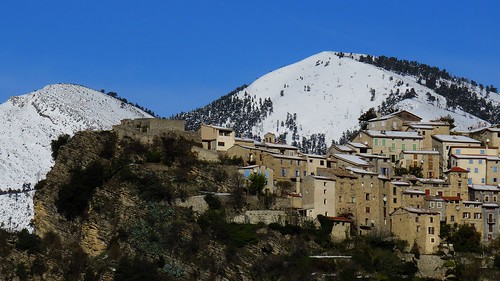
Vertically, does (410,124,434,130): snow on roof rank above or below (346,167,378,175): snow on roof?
above

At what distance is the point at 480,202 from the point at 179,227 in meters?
23.0

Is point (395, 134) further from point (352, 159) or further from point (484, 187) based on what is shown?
point (484, 187)

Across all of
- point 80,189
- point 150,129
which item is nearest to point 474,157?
point 150,129

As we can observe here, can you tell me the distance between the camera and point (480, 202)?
89.2 m

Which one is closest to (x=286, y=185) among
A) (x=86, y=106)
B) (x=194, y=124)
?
(x=194, y=124)

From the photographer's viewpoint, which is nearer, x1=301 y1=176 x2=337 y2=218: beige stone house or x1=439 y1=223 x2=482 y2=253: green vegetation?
x1=439 y1=223 x2=482 y2=253: green vegetation

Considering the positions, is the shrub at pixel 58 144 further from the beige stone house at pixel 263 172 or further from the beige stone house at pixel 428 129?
the beige stone house at pixel 428 129

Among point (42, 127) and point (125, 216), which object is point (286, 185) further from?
point (42, 127)

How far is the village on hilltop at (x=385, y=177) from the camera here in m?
86.2

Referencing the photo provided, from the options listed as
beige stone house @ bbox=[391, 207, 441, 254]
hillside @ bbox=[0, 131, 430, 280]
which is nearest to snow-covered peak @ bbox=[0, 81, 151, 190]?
hillside @ bbox=[0, 131, 430, 280]

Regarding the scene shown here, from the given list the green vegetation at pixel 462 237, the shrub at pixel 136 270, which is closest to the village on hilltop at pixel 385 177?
the green vegetation at pixel 462 237

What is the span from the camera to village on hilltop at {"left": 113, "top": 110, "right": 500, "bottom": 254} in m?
86.2

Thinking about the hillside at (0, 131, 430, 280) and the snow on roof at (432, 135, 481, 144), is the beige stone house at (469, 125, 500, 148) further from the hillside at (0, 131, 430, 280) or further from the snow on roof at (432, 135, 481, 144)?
the hillside at (0, 131, 430, 280)

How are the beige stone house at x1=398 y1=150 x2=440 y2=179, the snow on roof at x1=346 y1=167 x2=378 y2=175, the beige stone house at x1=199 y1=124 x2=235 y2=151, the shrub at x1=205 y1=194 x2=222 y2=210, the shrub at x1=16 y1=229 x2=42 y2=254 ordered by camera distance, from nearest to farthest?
the shrub at x1=205 y1=194 x2=222 y2=210
the shrub at x1=16 y1=229 x2=42 y2=254
the snow on roof at x1=346 y1=167 x2=378 y2=175
the beige stone house at x1=199 y1=124 x2=235 y2=151
the beige stone house at x1=398 y1=150 x2=440 y2=179
